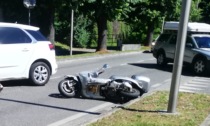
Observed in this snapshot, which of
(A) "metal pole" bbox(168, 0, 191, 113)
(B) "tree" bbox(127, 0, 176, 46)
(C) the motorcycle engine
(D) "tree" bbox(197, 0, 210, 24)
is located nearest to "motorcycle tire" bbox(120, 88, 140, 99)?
(C) the motorcycle engine

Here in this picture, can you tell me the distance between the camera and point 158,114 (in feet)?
25.2

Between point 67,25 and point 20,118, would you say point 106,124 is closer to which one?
point 20,118

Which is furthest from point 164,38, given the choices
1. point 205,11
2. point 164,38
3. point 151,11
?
point 205,11

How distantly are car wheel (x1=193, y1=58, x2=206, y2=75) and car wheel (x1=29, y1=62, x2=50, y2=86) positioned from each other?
7.56 m

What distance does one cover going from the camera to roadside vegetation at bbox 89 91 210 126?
6920 mm

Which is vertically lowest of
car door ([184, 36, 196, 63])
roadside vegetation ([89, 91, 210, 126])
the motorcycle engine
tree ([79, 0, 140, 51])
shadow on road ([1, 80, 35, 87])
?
shadow on road ([1, 80, 35, 87])

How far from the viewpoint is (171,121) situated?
23.4 feet

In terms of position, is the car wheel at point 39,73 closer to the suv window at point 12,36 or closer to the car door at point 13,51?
the car door at point 13,51

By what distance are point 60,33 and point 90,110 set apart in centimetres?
2809

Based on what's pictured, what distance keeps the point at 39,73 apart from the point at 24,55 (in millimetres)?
737

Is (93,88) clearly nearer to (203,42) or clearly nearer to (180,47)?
(180,47)

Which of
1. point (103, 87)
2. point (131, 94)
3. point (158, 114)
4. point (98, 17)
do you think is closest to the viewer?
point (158, 114)

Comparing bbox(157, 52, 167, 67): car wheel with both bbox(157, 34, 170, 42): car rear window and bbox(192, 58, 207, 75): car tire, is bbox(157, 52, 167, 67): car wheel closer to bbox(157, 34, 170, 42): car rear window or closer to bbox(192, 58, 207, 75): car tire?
bbox(157, 34, 170, 42): car rear window

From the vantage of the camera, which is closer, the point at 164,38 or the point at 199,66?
the point at 199,66
